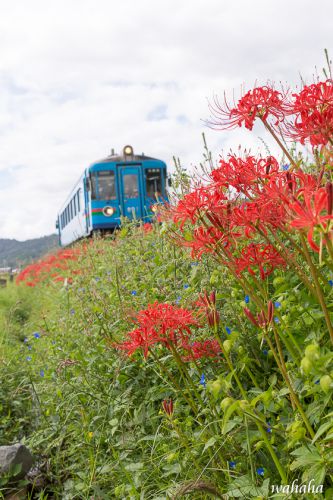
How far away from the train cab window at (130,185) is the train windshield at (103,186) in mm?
348

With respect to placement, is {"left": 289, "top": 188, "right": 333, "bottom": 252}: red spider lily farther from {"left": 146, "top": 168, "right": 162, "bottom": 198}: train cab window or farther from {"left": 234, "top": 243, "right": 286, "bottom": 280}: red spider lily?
{"left": 146, "top": 168, "right": 162, "bottom": 198}: train cab window

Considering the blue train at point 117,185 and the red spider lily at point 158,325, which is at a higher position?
the blue train at point 117,185

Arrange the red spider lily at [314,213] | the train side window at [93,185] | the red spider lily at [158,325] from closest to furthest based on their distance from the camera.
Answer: the red spider lily at [314,213] → the red spider lily at [158,325] → the train side window at [93,185]

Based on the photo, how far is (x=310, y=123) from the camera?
165cm

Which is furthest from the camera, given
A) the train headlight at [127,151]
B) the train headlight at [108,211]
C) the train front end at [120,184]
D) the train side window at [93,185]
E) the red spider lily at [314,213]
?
the train headlight at [127,151]

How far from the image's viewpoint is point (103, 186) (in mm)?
15281

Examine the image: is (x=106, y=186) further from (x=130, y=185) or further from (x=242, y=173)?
(x=242, y=173)

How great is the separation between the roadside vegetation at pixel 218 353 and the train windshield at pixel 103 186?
10402 millimetres

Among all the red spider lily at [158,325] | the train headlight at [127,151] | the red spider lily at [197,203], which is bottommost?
the red spider lily at [158,325]

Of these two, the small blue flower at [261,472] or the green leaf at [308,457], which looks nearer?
the green leaf at [308,457]

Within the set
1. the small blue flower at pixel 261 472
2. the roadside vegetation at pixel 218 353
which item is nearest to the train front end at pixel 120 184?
the roadside vegetation at pixel 218 353

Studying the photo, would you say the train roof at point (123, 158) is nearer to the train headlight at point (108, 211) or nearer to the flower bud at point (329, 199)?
the train headlight at point (108, 211)

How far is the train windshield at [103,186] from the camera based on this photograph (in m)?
15.2

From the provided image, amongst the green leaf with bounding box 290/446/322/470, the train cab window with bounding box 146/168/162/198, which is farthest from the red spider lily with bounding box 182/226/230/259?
the train cab window with bounding box 146/168/162/198
